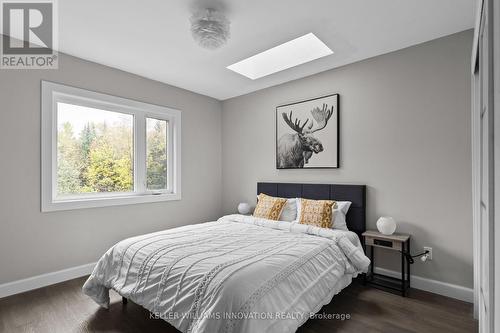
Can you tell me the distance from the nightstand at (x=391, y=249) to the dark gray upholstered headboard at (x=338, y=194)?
19 centimetres

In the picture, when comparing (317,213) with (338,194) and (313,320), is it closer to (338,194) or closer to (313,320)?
(338,194)

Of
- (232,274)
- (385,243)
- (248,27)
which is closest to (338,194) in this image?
(385,243)

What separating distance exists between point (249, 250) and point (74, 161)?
252 cm

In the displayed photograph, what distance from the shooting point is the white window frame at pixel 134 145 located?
2.88 meters

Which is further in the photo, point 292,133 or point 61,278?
point 292,133

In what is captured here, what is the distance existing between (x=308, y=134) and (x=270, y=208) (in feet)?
3.80

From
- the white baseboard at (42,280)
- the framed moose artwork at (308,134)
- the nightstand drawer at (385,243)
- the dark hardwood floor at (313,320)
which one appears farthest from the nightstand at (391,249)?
the white baseboard at (42,280)

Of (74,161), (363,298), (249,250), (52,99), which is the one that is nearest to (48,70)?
(52,99)

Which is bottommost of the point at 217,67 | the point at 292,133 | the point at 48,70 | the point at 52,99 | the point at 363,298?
the point at 363,298

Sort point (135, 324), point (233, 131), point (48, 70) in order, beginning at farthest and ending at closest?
point (233, 131) < point (48, 70) < point (135, 324)

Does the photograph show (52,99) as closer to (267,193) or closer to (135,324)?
(135,324)

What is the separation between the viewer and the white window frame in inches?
113

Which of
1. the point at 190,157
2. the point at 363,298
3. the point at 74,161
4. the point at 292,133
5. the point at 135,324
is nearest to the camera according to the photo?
the point at 135,324

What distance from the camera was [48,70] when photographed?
9.52 ft
